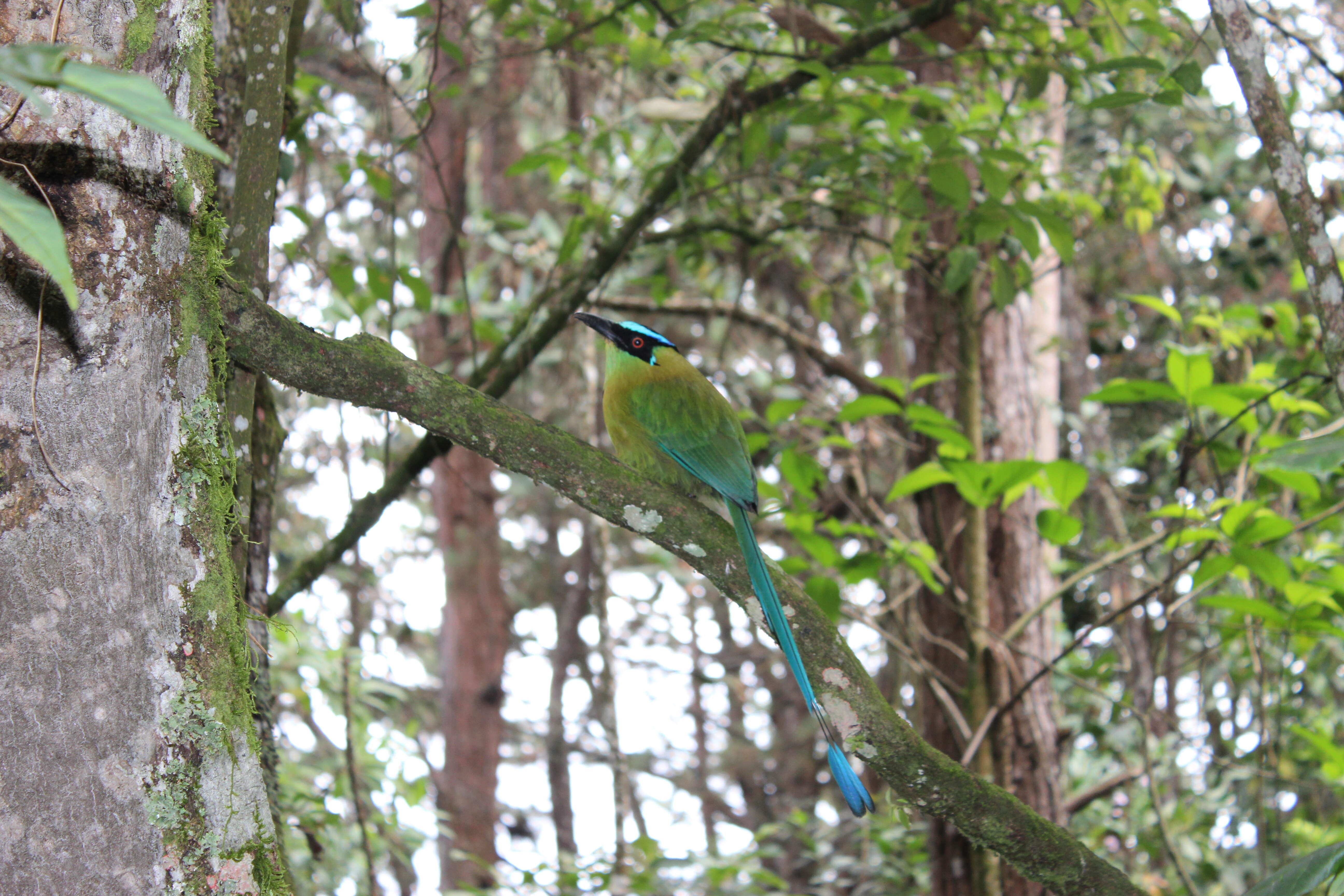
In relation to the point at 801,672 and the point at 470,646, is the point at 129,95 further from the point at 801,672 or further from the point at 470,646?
the point at 470,646

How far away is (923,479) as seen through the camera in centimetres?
265

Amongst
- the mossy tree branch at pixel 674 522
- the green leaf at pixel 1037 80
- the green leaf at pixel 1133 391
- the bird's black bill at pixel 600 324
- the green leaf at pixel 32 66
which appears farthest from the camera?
the green leaf at pixel 1037 80

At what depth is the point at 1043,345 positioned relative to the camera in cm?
409

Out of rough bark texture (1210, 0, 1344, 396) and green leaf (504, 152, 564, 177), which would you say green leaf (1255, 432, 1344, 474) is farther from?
green leaf (504, 152, 564, 177)

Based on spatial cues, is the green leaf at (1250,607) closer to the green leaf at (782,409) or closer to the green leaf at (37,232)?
the green leaf at (782,409)

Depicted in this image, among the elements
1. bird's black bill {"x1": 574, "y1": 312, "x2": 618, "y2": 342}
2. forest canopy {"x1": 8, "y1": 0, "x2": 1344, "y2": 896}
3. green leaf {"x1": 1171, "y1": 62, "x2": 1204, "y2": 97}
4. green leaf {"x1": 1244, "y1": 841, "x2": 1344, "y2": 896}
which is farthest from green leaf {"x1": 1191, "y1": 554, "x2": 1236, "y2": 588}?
bird's black bill {"x1": 574, "y1": 312, "x2": 618, "y2": 342}

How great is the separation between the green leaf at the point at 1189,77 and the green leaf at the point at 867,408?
1.02 metres

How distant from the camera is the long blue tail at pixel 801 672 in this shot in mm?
1631

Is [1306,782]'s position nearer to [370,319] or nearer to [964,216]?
[964,216]

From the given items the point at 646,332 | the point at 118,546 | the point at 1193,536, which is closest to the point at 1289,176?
the point at 1193,536

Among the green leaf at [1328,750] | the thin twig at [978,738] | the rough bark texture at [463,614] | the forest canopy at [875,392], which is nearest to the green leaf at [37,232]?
the forest canopy at [875,392]

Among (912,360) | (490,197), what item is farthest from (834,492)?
(490,197)

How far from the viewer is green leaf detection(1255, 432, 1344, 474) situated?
1.41 meters

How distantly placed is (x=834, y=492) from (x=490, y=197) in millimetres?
5104
